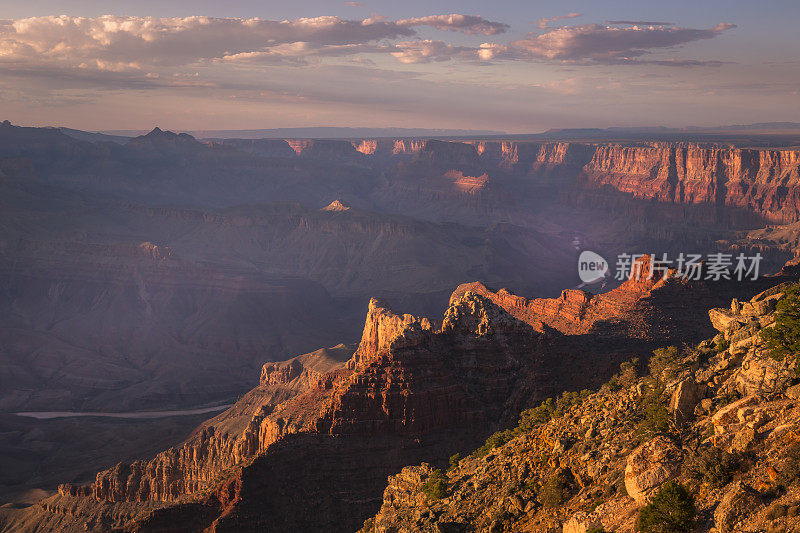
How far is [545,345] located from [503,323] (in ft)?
13.9

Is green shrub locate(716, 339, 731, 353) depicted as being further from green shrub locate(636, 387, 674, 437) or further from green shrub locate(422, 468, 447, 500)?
green shrub locate(422, 468, 447, 500)

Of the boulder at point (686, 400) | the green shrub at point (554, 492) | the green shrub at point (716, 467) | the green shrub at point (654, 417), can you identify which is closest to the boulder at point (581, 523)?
the green shrub at point (554, 492)

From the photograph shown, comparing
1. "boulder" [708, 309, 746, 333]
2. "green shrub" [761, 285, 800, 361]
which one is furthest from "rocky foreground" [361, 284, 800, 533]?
"green shrub" [761, 285, 800, 361]

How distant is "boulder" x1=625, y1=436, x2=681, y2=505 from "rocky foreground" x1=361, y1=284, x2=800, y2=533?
0.04m

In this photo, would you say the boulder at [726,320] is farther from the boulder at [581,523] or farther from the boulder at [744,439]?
the boulder at [581,523]

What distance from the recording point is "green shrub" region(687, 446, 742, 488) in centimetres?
2255

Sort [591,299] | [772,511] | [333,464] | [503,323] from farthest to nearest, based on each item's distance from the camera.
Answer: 1. [591,299]
2. [503,323]
3. [333,464]
4. [772,511]

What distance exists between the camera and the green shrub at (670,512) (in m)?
21.7

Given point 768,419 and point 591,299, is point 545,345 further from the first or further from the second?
point 768,419

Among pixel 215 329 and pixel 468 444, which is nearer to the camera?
pixel 468 444

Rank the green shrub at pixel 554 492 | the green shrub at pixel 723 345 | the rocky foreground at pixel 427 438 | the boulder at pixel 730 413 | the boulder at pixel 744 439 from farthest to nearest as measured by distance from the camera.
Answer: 1. the rocky foreground at pixel 427 438
2. the green shrub at pixel 723 345
3. the green shrub at pixel 554 492
4. the boulder at pixel 730 413
5. the boulder at pixel 744 439

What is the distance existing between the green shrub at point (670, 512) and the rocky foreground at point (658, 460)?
42cm

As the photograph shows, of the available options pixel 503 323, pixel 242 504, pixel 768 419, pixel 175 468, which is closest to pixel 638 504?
pixel 768 419

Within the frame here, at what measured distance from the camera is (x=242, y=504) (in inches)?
2114
